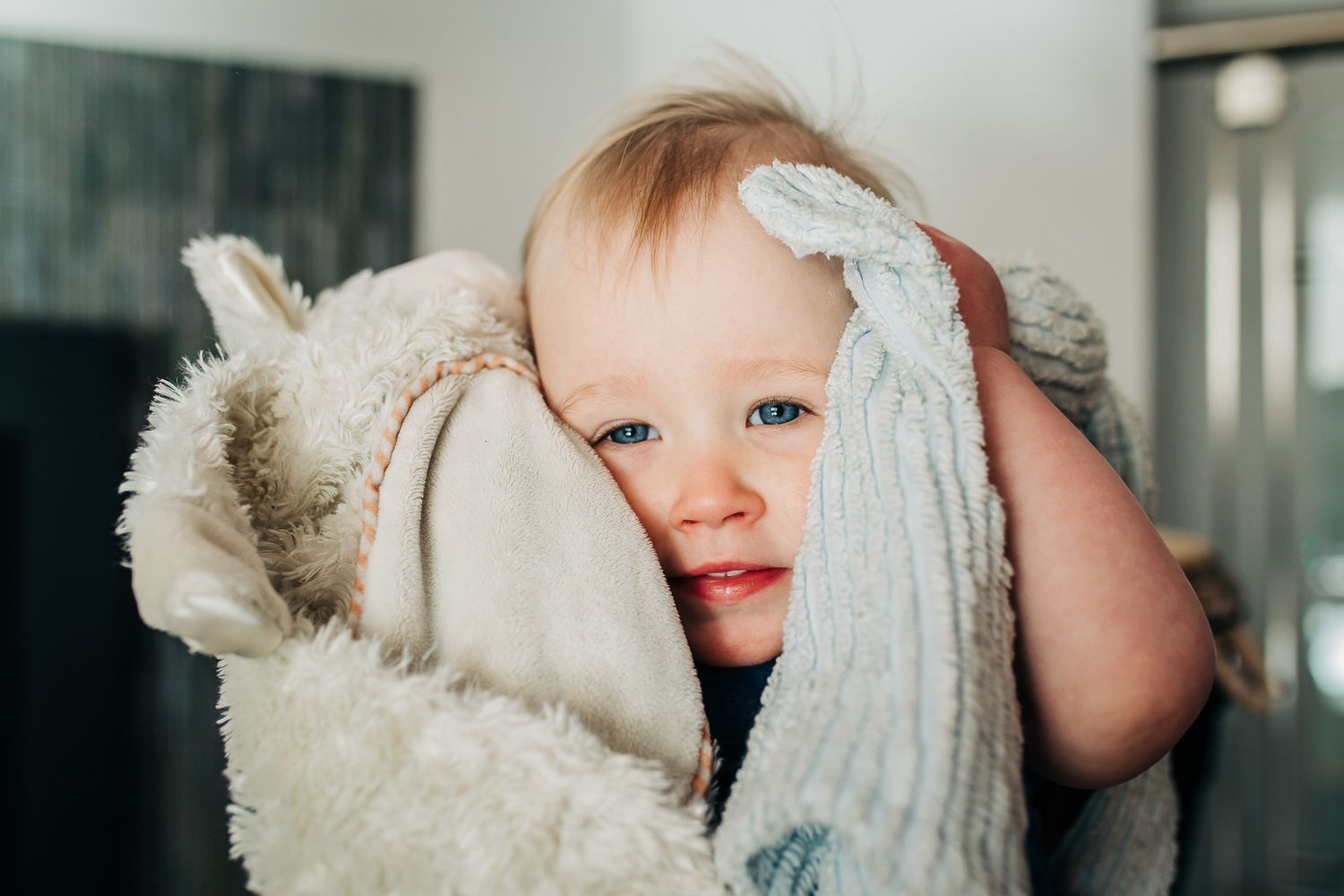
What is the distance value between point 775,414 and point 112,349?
4.43 feet

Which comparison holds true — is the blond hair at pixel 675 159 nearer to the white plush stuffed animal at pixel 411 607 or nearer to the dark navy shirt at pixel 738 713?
the white plush stuffed animal at pixel 411 607

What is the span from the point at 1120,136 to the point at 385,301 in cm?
150

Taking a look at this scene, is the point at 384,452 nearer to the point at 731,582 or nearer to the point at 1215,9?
the point at 731,582

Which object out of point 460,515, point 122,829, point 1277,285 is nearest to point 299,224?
point 122,829

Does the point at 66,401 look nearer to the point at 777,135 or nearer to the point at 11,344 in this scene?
the point at 11,344

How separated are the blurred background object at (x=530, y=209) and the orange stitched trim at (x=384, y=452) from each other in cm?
73

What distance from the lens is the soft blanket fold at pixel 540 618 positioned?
0.30 meters

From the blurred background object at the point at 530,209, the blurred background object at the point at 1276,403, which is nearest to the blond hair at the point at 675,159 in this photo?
the blurred background object at the point at 530,209

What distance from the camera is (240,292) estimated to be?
46 centimetres

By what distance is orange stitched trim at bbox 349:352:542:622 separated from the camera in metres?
0.36

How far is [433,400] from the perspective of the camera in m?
0.40

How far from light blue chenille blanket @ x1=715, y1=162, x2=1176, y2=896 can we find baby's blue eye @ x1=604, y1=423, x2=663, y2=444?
130 mm

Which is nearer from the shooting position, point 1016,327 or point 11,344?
point 1016,327

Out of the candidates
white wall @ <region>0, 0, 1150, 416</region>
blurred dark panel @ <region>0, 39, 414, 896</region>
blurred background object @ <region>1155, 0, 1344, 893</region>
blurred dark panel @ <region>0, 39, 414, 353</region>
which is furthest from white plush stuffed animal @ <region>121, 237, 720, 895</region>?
blurred background object @ <region>1155, 0, 1344, 893</region>
